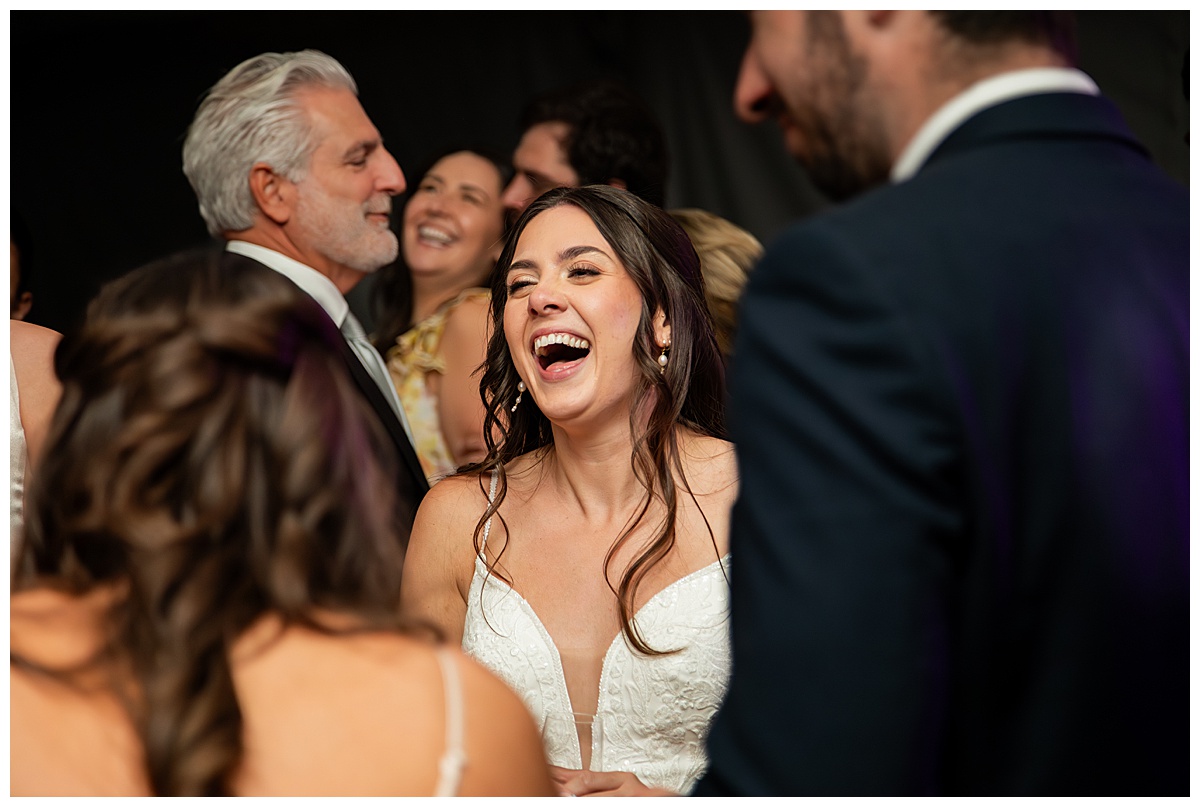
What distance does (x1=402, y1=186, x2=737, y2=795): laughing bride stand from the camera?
6.97ft

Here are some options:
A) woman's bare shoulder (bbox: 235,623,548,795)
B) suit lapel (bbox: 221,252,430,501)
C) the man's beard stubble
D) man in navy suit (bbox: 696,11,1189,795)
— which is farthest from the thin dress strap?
suit lapel (bbox: 221,252,430,501)

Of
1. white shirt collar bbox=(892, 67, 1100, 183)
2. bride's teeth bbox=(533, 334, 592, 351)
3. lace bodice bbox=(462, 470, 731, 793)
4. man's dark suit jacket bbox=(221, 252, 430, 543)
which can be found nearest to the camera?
white shirt collar bbox=(892, 67, 1100, 183)

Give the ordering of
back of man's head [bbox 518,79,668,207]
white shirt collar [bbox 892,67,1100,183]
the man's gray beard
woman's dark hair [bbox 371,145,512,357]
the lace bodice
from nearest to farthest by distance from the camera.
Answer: white shirt collar [bbox 892,67,1100,183], the lace bodice, the man's gray beard, back of man's head [bbox 518,79,668,207], woman's dark hair [bbox 371,145,512,357]

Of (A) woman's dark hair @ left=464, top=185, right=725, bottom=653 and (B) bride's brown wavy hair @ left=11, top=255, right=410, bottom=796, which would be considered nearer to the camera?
(B) bride's brown wavy hair @ left=11, top=255, right=410, bottom=796

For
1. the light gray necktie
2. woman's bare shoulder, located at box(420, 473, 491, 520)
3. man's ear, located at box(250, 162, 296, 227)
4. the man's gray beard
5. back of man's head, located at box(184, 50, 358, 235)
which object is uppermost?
back of man's head, located at box(184, 50, 358, 235)

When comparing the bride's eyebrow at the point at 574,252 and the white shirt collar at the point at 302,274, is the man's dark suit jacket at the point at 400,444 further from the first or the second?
the bride's eyebrow at the point at 574,252

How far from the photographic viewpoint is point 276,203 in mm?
2951

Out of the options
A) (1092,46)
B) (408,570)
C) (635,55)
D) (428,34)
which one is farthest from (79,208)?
(1092,46)

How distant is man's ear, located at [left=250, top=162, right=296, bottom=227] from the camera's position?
9.62 feet

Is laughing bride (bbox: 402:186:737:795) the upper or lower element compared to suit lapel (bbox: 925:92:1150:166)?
lower

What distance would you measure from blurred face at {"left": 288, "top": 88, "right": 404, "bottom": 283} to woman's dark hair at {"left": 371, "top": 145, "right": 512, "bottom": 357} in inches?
28.5

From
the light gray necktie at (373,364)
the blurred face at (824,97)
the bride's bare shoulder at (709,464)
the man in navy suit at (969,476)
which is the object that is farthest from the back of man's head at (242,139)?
the man in navy suit at (969,476)

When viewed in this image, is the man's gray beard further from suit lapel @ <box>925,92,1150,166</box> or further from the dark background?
suit lapel @ <box>925,92,1150,166</box>

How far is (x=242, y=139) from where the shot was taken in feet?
9.59
